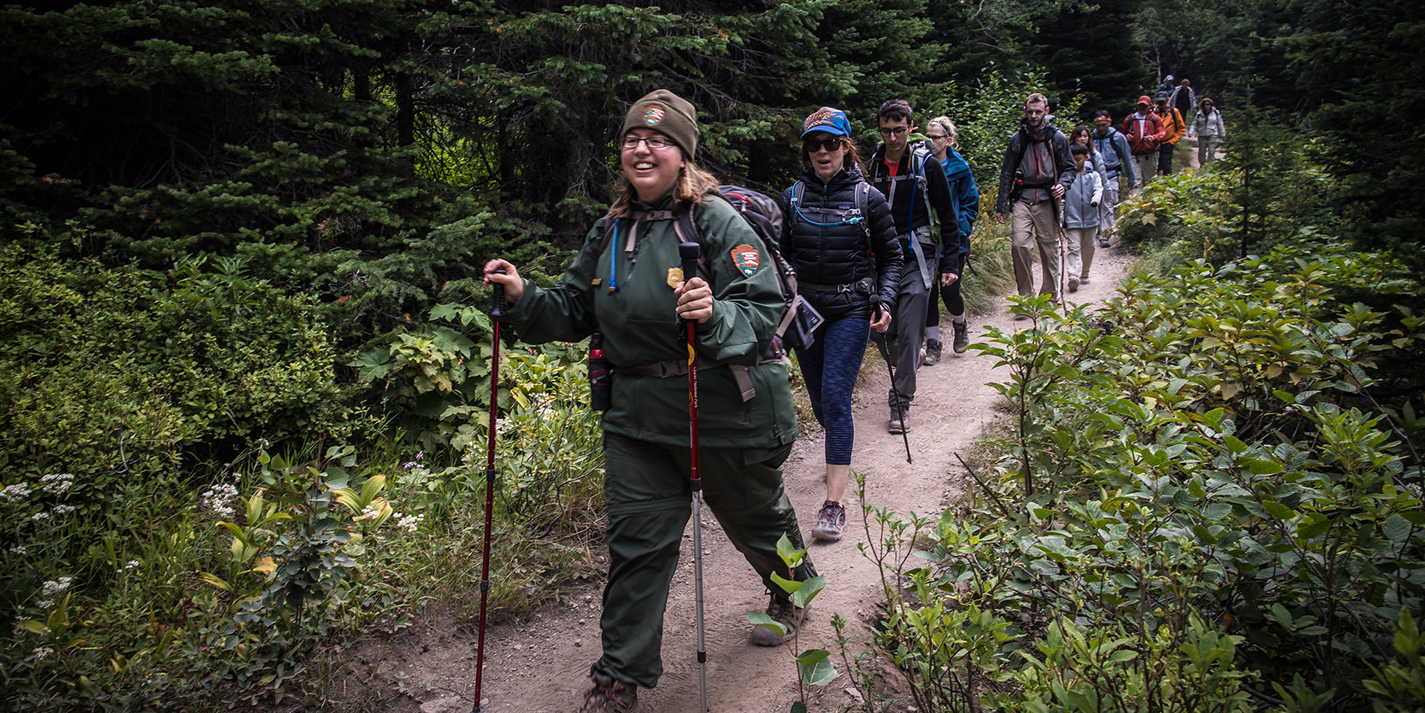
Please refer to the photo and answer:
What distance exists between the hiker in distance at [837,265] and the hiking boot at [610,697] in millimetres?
1930

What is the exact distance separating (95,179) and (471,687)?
16.9 ft

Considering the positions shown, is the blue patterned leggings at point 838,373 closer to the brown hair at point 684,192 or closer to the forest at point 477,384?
the forest at point 477,384

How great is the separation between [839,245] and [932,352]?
3.75 metres

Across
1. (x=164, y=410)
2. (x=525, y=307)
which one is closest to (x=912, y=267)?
(x=525, y=307)

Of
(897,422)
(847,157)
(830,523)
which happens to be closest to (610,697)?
(830,523)

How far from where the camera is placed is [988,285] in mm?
10602

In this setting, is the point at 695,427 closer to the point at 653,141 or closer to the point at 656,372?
the point at 656,372

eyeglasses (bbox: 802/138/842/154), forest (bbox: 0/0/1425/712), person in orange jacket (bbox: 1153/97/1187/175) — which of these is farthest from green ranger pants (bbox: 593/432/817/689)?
person in orange jacket (bbox: 1153/97/1187/175)

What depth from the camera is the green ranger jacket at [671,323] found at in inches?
121

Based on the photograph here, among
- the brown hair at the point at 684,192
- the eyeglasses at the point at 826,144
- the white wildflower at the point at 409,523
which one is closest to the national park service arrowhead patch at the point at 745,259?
the brown hair at the point at 684,192

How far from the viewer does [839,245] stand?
4980 mm

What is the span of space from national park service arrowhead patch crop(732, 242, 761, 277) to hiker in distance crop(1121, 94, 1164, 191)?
16.6 m

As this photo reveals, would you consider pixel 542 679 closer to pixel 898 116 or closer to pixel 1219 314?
pixel 1219 314

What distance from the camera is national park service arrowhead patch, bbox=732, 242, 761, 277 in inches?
124
